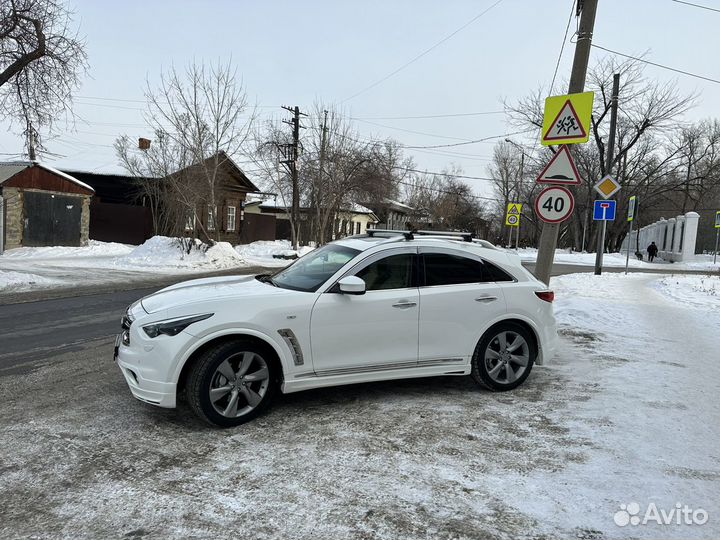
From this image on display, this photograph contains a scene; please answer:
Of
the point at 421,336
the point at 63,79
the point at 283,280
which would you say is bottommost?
the point at 421,336

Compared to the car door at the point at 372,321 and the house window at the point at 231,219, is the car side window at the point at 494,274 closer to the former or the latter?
the car door at the point at 372,321

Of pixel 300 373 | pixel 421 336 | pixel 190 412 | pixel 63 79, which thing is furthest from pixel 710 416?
pixel 63 79

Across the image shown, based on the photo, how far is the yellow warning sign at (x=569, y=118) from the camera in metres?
7.72

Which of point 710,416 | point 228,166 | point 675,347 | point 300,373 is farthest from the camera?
point 228,166

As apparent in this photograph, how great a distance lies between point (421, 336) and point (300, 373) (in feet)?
3.84

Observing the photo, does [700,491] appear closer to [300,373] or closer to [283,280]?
[300,373]

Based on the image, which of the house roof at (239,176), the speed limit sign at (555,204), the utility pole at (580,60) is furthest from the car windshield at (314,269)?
the house roof at (239,176)

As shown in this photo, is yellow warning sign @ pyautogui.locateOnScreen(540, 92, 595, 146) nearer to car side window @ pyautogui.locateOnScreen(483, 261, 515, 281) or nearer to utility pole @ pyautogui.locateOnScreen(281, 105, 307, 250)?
car side window @ pyautogui.locateOnScreen(483, 261, 515, 281)

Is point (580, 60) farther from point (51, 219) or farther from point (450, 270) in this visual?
point (51, 219)

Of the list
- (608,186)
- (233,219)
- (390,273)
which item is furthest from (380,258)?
(233,219)

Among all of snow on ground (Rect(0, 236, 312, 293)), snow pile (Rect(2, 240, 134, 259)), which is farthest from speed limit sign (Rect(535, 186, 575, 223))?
snow pile (Rect(2, 240, 134, 259))

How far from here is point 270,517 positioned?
2.92 metres

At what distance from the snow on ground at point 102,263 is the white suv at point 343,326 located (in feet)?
34.6

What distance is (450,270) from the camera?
16.7 ft
